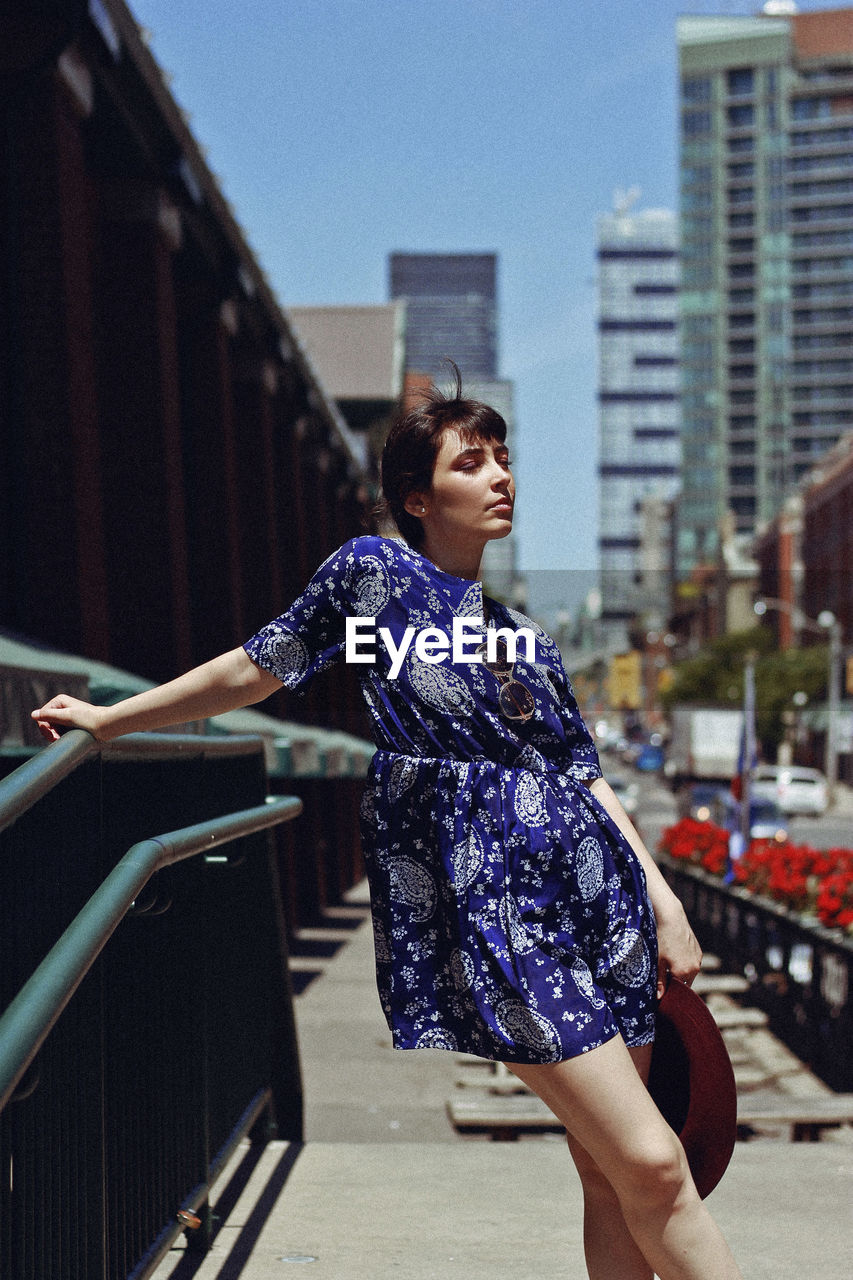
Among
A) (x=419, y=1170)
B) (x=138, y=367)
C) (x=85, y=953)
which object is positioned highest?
(x=138, y=367)

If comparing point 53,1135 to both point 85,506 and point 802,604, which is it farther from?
point 802,604

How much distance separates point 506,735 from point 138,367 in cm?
1210

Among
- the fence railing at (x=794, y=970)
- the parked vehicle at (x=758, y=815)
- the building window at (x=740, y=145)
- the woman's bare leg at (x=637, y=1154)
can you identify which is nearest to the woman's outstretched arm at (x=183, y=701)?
the woman's bare leg at (x=637, y=1154)

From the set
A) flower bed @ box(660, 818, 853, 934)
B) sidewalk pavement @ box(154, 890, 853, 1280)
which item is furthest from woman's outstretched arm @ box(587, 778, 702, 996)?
flower bed @ box(660, 818, 853, 934)

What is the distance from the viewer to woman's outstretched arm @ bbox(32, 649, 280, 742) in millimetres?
2873

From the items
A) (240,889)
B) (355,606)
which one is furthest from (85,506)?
(355,606)

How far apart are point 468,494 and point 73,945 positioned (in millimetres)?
1049

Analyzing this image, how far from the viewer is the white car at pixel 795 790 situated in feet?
184

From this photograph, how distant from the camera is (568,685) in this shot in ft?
9.89

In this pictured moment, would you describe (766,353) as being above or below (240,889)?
above

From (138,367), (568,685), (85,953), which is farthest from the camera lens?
(138,367)

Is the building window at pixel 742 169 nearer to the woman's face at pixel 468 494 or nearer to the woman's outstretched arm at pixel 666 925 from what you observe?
the woman's face at pixel 468 494

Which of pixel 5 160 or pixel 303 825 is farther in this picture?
pixel 303 825

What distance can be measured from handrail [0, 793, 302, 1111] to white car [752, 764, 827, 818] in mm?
52336
